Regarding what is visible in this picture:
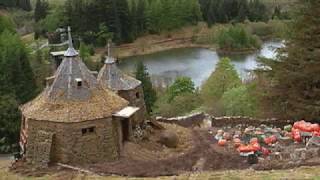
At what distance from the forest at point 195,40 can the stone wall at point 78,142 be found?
39.6 ft

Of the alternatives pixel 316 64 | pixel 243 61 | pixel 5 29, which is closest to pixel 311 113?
pixel 316 64

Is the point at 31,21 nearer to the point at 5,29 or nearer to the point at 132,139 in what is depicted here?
the point at 5,29

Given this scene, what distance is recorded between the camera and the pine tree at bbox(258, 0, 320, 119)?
3559cm

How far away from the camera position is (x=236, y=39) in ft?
296

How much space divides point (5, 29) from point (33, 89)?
63.1ft

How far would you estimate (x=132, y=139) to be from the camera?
3031 cm

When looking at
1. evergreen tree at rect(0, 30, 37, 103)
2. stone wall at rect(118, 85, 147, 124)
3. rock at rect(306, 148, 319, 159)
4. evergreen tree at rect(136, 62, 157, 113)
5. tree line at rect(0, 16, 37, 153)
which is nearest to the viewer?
rock at rect(306, 148, 319, 159)

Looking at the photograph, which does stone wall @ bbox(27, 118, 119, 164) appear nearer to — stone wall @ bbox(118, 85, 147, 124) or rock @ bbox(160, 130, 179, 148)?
rock @ bbox(160, 130, 179, 148)

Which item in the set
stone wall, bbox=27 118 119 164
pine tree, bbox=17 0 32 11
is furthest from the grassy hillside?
pine tree, bbox=17 0 32 11

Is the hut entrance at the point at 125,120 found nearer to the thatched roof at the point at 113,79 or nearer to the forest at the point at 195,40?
the thatched roof at the point at 113,79

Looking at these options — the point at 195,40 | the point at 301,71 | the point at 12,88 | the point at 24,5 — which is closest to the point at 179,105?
the point at 12,88

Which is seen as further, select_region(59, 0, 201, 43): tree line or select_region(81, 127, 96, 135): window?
select_region(59, 0, 201, 43): tree line

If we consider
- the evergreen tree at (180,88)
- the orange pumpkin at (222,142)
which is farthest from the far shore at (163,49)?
the orange pumpkin at (222,142)

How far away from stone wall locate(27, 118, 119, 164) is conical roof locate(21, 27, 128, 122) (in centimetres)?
33
